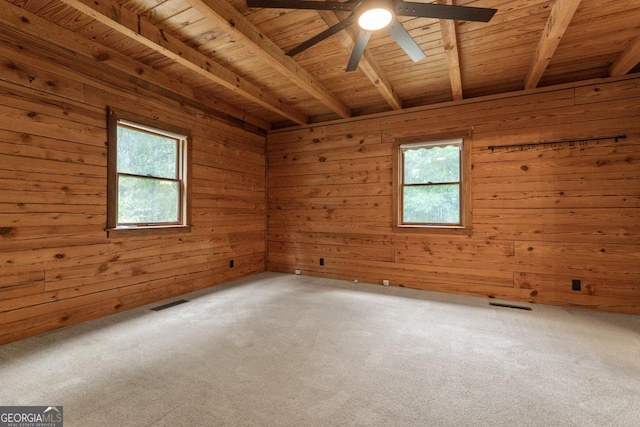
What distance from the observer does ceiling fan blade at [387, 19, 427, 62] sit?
189 cm

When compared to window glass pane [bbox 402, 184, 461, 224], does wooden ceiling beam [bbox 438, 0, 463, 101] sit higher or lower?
higher

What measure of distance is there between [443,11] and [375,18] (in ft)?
1.31

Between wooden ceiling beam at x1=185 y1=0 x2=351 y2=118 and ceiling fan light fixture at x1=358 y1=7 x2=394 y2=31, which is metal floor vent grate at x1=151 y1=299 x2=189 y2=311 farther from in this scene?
ceiling fan light fixture at x1=358 y1=7 x2=394 y2=31

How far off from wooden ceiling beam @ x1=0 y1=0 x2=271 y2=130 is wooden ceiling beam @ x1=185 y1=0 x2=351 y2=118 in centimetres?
139

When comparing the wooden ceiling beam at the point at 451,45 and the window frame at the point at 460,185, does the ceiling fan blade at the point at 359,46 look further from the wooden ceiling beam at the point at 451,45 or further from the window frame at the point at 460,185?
the window frame at the point at 460,185

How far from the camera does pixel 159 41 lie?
100 inches

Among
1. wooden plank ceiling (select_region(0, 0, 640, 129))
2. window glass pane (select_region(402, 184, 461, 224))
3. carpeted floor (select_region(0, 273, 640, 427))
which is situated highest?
wooden plank ceiling (select_region(0, 0, 640, 129))

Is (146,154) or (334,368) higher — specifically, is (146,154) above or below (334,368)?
above

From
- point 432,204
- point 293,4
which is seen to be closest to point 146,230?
point 293,4

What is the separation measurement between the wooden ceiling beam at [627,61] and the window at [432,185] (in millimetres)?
1579

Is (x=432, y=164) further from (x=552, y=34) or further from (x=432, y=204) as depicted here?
(x=552, y=34)

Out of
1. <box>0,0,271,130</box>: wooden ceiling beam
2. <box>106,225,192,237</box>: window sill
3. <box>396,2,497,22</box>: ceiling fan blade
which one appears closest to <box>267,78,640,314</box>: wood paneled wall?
<box>0,0,271,130</box>: wooden ceiling beam

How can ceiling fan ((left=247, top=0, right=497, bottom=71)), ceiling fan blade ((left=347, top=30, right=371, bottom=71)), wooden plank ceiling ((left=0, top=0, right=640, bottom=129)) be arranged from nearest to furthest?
ceiling fan ((left=247, top=0, right=497, bottom=71)), ceiling fan blade ((left=347, top=30, right=371, bottom=71)), wooden plank ceiling ((left=0, top=0, right=640, bottom=129))

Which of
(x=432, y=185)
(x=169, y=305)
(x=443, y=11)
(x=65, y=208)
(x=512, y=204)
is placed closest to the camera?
(x=443, y=11)
